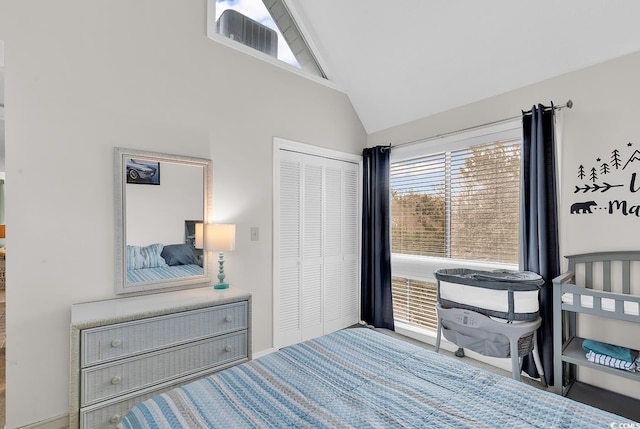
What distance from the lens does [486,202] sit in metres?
2.89

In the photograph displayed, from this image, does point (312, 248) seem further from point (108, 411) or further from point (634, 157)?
point (634, 157)

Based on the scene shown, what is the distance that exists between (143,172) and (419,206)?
2.57 meters

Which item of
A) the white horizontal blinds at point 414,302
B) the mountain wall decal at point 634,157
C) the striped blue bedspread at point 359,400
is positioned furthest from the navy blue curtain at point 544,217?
the striped blue bedspread at point 359,400

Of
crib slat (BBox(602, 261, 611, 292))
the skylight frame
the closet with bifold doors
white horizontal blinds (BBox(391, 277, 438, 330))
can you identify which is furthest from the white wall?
crib slat (BBox(602, 261, 611, 292))

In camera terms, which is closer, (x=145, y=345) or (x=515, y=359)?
(x=145, y=345)

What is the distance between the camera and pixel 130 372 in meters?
1.83

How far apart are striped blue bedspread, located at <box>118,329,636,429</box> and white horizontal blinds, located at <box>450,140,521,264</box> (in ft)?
5.35

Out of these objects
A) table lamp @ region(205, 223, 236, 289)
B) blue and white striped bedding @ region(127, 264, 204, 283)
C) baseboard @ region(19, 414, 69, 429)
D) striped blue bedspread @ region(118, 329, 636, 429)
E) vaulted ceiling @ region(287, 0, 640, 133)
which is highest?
vaulted ceiling @ region(287, 0, 640, 133)

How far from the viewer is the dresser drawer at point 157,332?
1727mm

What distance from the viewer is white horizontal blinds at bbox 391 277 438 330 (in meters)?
3.38

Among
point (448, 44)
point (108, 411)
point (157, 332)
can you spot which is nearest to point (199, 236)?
point (157, 332)

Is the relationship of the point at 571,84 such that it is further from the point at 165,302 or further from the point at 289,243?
the point at 165,302

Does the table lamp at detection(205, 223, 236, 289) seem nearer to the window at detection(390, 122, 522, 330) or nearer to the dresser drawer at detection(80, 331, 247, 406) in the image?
the dresser drawer at detection(80, 331, 247, 406)

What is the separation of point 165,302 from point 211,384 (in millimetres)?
922
